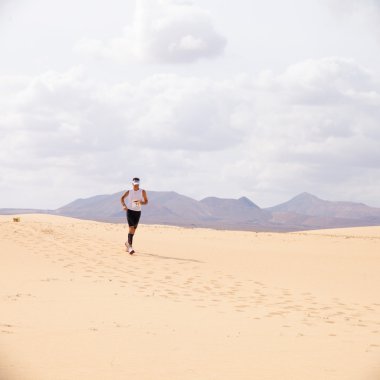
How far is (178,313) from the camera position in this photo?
8125 mm

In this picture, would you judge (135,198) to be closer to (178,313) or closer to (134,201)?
(134,201)

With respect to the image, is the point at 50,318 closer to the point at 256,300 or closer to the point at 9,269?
the point at 256,300

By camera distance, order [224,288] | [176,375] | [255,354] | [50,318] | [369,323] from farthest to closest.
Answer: [224,288] → [369,323] → [50,318] → [255,354] → [176,375]

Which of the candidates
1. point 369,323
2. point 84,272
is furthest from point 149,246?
point 369,323

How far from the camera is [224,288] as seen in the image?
1094 cm

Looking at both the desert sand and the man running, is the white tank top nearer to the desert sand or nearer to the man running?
the man running

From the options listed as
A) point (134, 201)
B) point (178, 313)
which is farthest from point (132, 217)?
point (178, 313)

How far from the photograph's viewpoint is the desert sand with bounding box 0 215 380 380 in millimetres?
5297

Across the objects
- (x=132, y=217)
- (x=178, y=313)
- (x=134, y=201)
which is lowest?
(x=178, y=313)

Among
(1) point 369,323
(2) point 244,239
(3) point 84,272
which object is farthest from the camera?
(2) point 244,239

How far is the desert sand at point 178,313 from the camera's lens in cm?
530

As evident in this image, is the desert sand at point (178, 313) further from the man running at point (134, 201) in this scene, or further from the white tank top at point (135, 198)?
the white tank top at point (135, 198)

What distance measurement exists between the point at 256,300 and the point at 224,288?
130 centimetres

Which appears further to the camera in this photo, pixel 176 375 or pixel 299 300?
pixel 299 300
